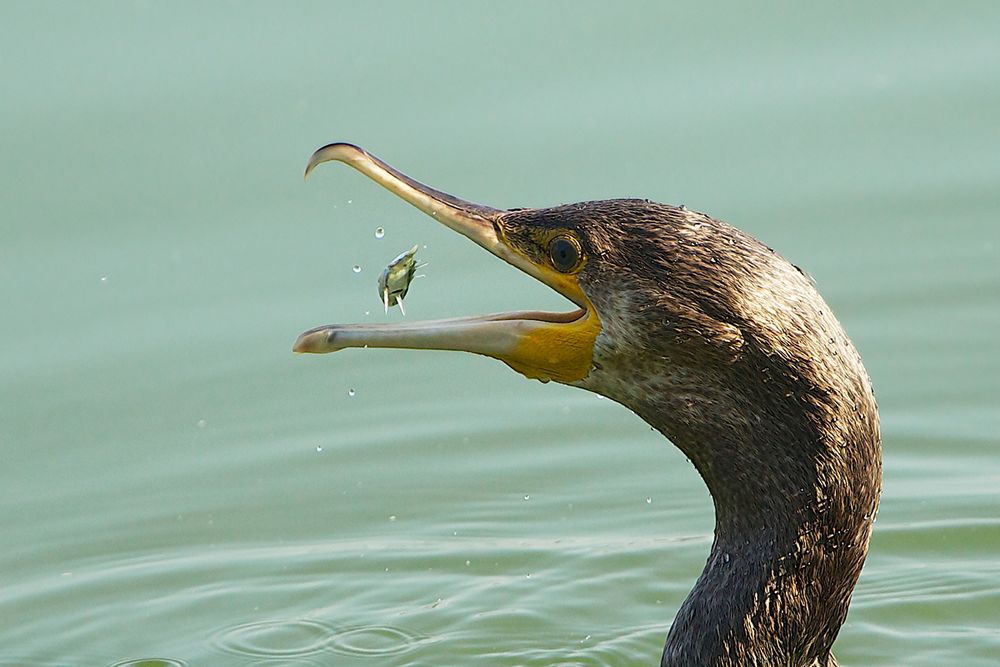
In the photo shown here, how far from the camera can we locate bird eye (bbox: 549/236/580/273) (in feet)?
18.5

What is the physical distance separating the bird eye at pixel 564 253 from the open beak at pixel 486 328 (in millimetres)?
34

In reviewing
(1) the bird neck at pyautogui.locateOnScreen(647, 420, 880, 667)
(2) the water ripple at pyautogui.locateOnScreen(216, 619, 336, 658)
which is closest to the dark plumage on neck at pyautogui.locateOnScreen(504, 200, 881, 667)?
(1) the bird neck at pyautogui.locateOnScreen(647, 420, 880, 667)

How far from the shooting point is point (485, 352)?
578cm

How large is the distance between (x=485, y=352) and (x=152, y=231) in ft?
11.7

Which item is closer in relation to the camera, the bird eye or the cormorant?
the cormorant

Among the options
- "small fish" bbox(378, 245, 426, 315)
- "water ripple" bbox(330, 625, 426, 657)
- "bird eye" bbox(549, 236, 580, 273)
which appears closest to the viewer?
"bird eye" bbox(549, 236, 580, 273)

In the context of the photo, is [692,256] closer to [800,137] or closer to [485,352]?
[485,352]

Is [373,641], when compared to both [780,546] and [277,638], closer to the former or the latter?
[277,638]

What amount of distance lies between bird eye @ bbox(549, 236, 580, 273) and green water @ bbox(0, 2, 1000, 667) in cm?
188

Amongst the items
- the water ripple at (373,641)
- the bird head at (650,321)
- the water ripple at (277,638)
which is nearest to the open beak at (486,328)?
the bird head at (650,321)

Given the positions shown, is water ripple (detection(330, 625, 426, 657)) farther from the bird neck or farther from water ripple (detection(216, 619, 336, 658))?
the bird neck

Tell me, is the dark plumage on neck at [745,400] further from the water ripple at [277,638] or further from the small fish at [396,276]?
the water ripple at [277,638]

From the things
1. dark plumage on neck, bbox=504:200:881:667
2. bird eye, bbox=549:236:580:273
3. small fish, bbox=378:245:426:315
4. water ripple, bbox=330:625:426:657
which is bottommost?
water ripple, bbox=330:625:426:657

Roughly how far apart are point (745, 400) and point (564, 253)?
→ 27.2 inches
